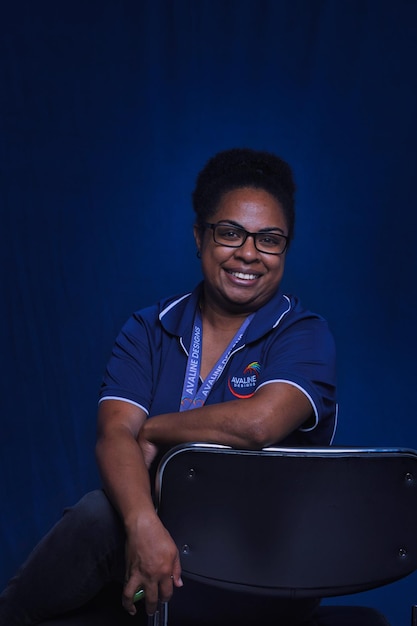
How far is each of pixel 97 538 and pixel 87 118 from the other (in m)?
1.91

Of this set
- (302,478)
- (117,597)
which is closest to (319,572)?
(302,478)

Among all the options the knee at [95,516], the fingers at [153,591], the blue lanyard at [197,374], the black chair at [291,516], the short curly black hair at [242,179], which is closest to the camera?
the black chair at [291,516]

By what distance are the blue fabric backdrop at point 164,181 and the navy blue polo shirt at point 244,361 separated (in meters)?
0.97

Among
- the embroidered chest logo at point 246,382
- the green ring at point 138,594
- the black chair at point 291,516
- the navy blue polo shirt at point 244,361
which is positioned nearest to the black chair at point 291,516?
the black chair at point 291,516

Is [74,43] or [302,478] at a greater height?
[74,43]

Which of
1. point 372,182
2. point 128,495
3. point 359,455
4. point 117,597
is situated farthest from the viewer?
point 372,182

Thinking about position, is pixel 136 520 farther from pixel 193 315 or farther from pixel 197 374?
pixel 193 315

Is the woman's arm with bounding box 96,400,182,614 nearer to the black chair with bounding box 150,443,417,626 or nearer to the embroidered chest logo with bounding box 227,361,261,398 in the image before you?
the black chair with bounding box 150,443,417,626

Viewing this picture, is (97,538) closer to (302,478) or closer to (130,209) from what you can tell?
(302,478)

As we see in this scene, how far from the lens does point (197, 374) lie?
83.7 inches

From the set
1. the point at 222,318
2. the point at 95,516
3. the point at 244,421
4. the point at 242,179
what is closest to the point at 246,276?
the point at 222,318

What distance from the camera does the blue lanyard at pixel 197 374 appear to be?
2.08 m

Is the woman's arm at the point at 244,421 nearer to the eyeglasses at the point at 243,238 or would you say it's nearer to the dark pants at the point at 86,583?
the dark pants at the point at 86,583

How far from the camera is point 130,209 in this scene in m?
3.21
